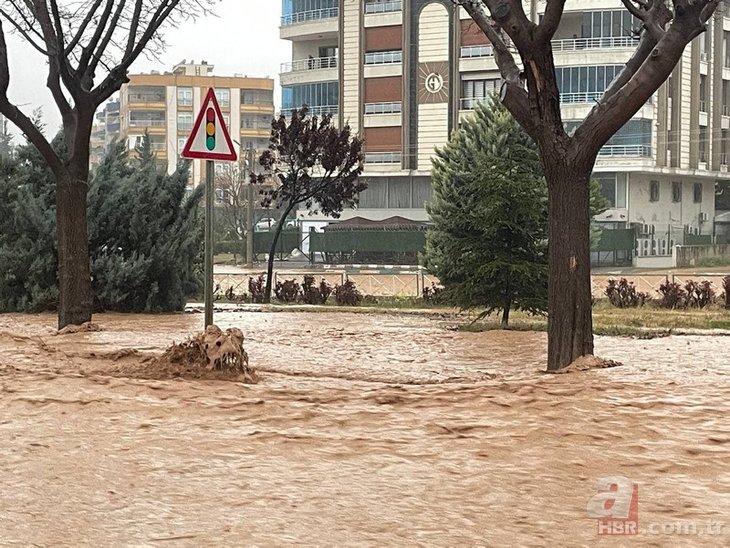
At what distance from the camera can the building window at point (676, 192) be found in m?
63.4

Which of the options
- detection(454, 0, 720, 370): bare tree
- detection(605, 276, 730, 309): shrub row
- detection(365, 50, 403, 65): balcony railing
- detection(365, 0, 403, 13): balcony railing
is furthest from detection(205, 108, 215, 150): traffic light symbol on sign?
detection(365, 0, 403, 13): balcony railing

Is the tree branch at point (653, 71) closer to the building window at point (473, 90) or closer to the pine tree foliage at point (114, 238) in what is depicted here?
the pine tree foliage at point (114, 238)

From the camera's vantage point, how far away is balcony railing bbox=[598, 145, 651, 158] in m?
58.8

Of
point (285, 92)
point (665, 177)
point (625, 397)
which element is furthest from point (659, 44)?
point (285, 92)

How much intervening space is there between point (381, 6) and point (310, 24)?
16.8ft

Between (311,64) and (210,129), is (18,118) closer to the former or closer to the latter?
(210,129)

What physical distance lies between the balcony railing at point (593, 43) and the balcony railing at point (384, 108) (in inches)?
389

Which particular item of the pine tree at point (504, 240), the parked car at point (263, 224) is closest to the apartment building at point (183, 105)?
the parked car at point (263, 224)

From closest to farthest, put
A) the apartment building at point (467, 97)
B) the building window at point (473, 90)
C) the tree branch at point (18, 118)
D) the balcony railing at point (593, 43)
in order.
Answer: the tree branch at point (18, 118) → the balcony railing at point (593, 43) → the apartment building at point (467, 97) → the building window at point (473, 90)

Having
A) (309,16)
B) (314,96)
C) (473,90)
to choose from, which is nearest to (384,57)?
(314,96)

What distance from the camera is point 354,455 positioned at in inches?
260

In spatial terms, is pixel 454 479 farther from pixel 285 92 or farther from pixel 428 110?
pixel 285 92

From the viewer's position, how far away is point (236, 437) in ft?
23.4

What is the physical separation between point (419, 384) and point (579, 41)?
51080 millimetres
